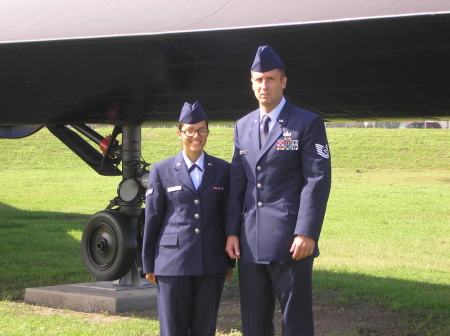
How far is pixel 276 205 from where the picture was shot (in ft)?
10.8

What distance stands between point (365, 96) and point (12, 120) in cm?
393

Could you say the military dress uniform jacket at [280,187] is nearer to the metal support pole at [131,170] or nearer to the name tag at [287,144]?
the name tag at [287,144]

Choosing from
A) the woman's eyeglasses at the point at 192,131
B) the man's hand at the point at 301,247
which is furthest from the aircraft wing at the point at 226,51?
the man's hand at the point at 301,247

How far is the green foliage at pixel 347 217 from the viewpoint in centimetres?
736

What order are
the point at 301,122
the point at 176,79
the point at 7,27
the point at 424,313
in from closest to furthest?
the point at 301,122, the point at 7,27, the point at 176,79, the point at 424,313

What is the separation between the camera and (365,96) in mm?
4746

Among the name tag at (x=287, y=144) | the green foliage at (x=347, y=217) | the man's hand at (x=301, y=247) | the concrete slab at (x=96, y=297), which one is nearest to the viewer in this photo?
the man's hand at (x=301, y=247)

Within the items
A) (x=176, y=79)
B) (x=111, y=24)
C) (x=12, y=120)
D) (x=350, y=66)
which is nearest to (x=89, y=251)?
(x=12, y=120)

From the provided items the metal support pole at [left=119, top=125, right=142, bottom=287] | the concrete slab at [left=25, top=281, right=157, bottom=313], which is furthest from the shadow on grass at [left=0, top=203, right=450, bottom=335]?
the metal support pole at [left=119, top=125, right=142, bottom=287]

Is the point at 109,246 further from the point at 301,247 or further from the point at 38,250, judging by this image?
the point at 38,250

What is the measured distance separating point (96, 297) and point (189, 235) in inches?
117

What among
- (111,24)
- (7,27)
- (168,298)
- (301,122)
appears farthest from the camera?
(7,27)

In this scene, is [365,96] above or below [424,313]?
above

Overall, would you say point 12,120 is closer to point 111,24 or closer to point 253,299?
point 111,24
